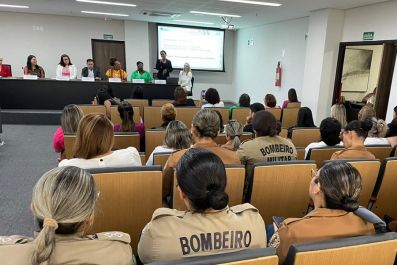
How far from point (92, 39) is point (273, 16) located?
588cm

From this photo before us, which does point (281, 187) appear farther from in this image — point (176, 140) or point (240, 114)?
point (240, 114)

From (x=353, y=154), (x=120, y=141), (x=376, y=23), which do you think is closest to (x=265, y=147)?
(x=353, y=154)

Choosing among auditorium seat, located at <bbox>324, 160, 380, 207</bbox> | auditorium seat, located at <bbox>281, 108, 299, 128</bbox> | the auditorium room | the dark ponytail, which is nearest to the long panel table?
the auditorium room

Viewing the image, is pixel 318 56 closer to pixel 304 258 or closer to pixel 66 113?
pixel 66 113

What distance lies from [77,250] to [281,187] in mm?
1310

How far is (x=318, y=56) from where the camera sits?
6.62 meters

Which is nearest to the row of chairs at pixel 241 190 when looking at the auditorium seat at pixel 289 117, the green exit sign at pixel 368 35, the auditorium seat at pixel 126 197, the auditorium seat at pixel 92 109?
the auditorium seat at pixel 126 197

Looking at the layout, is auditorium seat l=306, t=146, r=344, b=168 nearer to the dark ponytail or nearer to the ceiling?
the dark ponytail

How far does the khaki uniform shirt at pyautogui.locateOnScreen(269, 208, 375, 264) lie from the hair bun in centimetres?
31

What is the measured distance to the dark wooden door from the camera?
9.85 meters

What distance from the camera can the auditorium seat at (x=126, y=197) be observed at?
156 cm

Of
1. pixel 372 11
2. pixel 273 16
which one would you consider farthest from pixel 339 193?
pixel 273 16

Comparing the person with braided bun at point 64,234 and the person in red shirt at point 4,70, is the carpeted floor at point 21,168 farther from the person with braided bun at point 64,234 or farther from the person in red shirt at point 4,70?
the person in red shirt at point 4,70

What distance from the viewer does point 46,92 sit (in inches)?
267
